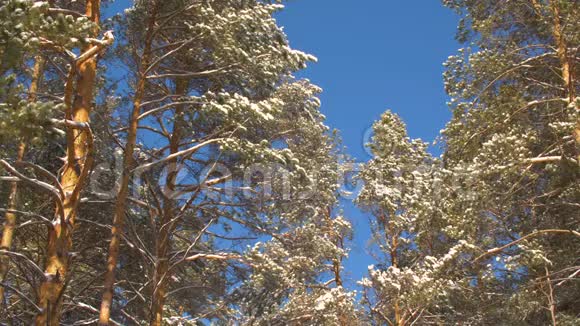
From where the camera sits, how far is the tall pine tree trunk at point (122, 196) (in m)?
8.05

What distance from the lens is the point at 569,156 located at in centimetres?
1115

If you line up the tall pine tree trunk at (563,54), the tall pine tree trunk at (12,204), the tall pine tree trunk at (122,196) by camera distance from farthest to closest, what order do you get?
the tall pine tree trunk at (563,54), the tall pine tree trunk at (12,204), the tall pine tree trunk at (122,196)

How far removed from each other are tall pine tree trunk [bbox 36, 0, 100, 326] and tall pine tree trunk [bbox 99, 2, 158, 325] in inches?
23.4

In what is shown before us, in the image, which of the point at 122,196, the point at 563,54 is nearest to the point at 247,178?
the point at 122,196

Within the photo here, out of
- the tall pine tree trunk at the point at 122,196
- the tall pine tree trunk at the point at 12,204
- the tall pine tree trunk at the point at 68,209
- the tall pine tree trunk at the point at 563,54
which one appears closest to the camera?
the tall pine tree trunk at the point at 68,209

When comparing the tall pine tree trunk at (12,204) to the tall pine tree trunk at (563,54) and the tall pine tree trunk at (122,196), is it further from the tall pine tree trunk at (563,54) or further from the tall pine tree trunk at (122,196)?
the tall pine tree trunk at (563,54)

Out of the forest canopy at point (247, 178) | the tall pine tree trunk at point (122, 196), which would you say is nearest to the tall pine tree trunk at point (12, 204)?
the forest canopy at point (247, 178)

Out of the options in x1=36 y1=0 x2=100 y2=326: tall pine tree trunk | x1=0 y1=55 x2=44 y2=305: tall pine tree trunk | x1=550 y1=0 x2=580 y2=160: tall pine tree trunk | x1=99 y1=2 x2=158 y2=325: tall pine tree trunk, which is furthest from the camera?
x1=550 y1=0 x2=580 y2=160: tall pine tree trunk

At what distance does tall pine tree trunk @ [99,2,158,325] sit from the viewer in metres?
8.05

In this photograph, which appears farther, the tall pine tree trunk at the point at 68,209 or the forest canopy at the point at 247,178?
the forest canopy at the point at 247,178

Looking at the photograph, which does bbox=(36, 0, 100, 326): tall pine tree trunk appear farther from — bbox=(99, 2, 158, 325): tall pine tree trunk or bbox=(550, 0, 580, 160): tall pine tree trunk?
bbox=(550, 0, 580, 160): tall pine tree trunk

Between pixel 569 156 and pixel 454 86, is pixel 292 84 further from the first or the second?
pixel 569 156

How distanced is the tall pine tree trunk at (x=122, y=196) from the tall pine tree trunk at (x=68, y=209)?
0.59 meters

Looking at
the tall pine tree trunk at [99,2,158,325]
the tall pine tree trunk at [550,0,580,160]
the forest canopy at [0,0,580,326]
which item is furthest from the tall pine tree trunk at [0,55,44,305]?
the tall pine tree trunk at [550,0,580,160]
